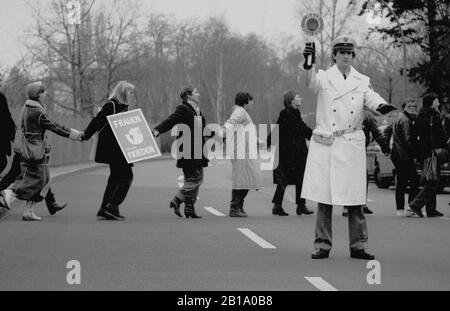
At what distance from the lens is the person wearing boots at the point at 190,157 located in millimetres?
13320

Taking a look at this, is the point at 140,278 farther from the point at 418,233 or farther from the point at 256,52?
the point at 256,52

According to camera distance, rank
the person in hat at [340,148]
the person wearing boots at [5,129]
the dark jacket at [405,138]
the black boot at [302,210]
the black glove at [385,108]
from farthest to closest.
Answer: the dark jacket at [405,138]
the black boot at [302,210]
the person wearing boots at [5,129]
the person in hat at [340,148]
the black glove at [385,108]

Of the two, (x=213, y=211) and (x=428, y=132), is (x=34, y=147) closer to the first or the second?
(x=213, y=211)

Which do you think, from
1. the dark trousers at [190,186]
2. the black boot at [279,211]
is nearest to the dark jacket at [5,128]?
the dark trousers at [190,186]

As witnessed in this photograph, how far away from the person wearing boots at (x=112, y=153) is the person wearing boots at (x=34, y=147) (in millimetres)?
332

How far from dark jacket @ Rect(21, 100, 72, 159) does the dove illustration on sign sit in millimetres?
966

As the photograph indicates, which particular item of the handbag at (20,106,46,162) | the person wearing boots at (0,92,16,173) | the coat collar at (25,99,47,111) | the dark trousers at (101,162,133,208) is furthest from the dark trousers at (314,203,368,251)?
the coat collar at (25,99,47,111)

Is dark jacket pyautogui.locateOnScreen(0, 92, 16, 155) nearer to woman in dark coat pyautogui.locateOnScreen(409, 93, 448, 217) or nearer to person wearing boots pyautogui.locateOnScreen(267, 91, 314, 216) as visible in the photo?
person wearing boots pyautogui.locateOnScreen(267, 91, 314, 216)

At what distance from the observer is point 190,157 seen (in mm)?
13414

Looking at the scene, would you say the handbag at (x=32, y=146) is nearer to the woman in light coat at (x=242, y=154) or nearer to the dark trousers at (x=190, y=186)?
the dark trousers at (x=190, y=186)

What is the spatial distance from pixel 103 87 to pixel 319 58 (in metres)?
26.6

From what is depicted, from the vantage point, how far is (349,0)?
146ft

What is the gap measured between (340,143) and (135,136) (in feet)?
16.0
